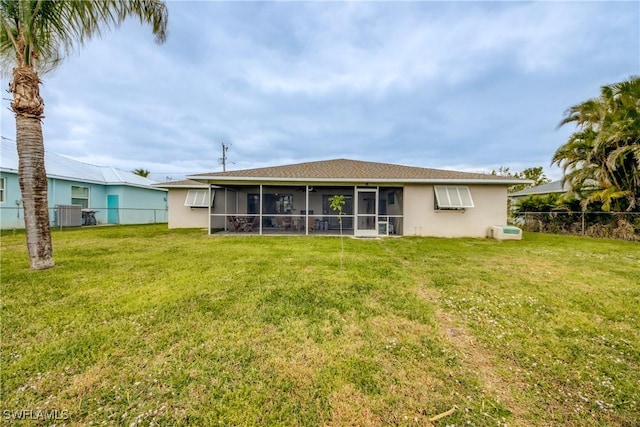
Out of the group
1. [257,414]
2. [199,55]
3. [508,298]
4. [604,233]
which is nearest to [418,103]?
[604,233]

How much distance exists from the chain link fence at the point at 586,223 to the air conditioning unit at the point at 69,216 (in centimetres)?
2671

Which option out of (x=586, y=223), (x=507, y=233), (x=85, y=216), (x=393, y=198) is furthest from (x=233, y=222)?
(x=586, y=223)

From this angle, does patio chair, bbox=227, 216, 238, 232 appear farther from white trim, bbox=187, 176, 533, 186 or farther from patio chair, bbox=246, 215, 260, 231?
white trim, bbox=187, 176, 533, 186

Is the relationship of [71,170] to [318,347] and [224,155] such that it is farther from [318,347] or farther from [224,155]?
[318,347]

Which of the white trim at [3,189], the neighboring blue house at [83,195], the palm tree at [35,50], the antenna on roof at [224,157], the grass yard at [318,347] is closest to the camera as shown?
the grass yard at [318,347]

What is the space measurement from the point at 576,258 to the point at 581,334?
602 cm

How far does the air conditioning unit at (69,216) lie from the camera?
49.8 ft

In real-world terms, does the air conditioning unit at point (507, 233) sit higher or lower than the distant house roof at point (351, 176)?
lower

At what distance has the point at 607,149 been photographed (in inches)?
495

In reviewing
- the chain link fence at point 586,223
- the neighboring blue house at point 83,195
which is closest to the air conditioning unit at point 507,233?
the chain link fence at point 586,223

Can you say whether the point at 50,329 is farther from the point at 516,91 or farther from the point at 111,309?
the point at 516,91

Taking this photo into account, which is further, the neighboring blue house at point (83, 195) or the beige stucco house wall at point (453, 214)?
the neighboring blue house at point (83, 195)

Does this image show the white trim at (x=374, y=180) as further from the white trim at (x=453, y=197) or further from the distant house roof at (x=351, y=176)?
the white trim at (x=453, y=197)

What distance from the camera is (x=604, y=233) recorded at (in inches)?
503
